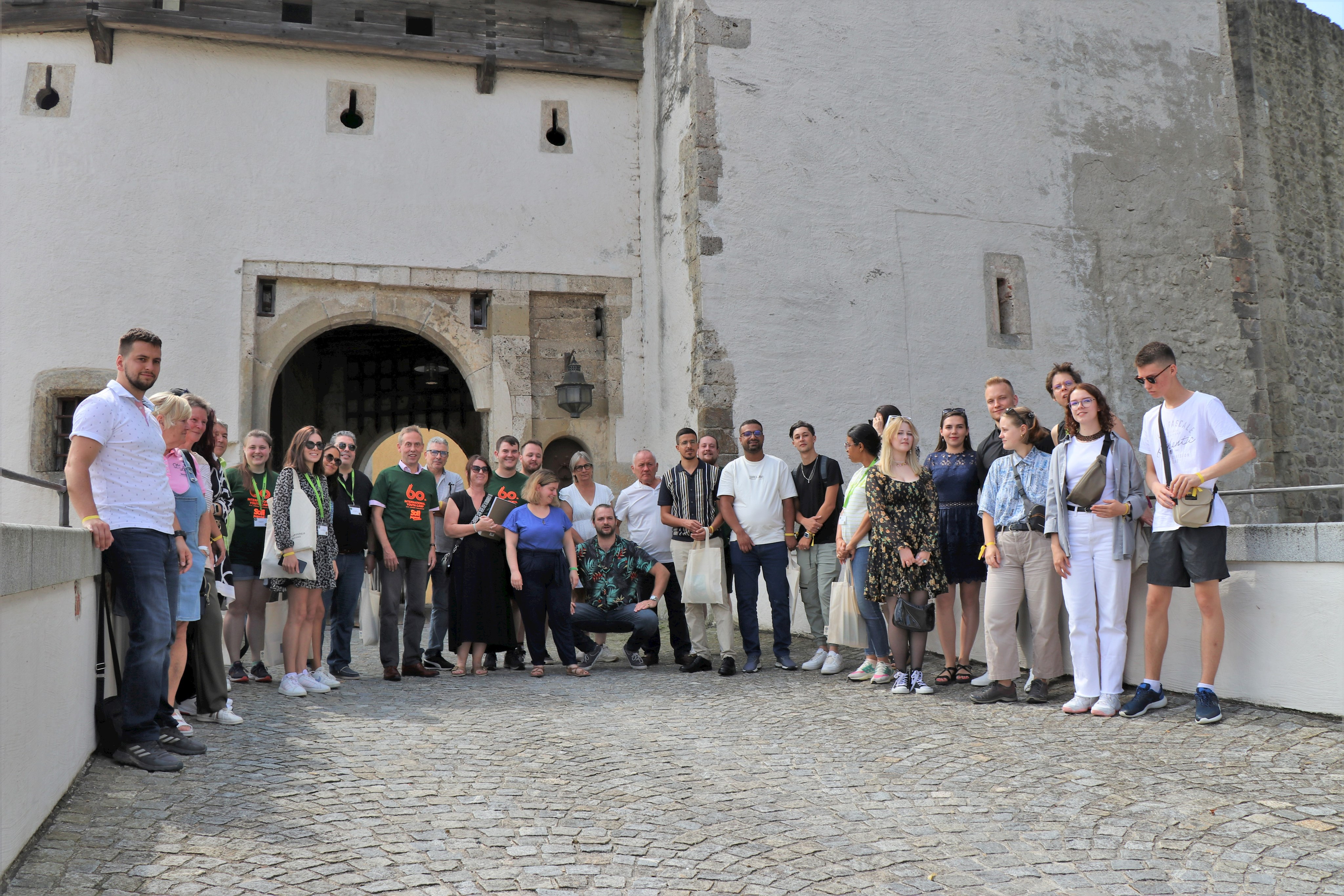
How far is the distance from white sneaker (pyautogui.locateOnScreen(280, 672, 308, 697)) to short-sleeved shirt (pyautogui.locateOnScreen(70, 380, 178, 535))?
1858 millimetres

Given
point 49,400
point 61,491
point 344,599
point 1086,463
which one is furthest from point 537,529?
point 49,400

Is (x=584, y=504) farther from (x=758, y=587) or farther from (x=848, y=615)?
(x=848, y=615)

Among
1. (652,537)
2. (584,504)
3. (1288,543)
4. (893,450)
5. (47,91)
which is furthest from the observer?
(47,91)

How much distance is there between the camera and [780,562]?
6.77 m

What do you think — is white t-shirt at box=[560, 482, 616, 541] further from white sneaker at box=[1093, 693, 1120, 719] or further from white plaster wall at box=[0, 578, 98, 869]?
white plaster wall at box=[0, 578, 98, 869]

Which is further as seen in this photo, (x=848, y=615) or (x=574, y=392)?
(x=574, y=392)

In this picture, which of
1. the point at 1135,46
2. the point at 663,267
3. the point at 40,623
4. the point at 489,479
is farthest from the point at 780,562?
the point at 1135,46

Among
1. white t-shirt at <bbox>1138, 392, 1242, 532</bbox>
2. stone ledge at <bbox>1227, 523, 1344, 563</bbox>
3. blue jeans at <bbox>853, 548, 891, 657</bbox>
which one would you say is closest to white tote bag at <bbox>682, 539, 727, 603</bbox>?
blue jeans at <bbox>853, 548, 891, 657</bbox>

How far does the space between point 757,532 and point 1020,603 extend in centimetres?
170

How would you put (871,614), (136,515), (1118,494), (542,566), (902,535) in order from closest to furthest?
(136,515), (1118,494), (902,535), (871,614), (542,566)

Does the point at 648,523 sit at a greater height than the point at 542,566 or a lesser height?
greater

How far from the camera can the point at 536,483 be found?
6.87 metres

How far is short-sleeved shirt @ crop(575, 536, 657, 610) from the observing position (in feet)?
22.8

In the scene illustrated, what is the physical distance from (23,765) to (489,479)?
4.29m
